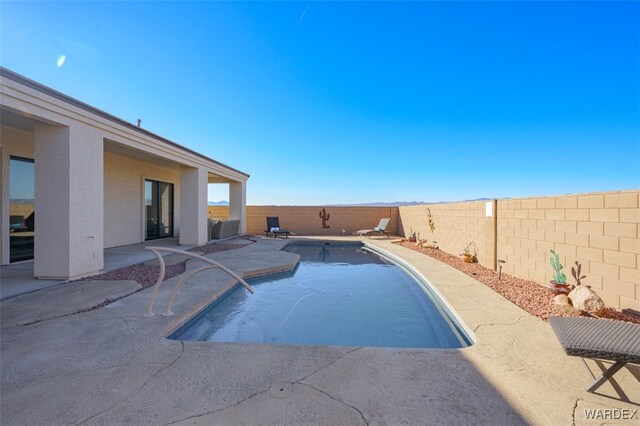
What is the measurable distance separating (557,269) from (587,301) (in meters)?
0.99

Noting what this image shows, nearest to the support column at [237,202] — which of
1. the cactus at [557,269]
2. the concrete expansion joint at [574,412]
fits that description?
the cactus at [557,269]

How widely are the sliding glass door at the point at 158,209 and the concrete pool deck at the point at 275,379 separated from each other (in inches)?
330

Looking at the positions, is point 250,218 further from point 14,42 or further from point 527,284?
point 527,284

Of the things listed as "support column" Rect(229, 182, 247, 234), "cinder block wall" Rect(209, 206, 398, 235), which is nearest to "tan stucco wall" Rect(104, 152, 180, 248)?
"support column" Rect(229, 182, 247, 234)

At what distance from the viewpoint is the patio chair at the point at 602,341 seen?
7.09 feet

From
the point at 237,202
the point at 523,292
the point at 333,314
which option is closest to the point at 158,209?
the point at 237,202

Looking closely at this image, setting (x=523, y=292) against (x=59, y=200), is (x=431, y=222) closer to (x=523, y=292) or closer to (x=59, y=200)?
(x=523, y=292)

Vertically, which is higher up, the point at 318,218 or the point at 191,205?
the point at 191,205

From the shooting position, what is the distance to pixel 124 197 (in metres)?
9.80

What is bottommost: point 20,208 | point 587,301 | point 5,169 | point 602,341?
point 587,301

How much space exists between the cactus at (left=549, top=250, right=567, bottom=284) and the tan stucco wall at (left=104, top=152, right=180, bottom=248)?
11.8 metres

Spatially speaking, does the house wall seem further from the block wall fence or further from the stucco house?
the block wall fence

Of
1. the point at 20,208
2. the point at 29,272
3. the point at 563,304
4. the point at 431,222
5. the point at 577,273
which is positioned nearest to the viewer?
the point at 563,304

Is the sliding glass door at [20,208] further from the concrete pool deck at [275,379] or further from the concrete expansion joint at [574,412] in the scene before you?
the concrete expansion joint at [574,412]
